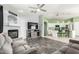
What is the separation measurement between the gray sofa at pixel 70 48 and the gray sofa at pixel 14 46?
1.80 ft

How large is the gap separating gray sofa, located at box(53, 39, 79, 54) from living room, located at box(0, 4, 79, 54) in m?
0.02

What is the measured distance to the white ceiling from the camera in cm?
171

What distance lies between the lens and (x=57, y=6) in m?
1.74

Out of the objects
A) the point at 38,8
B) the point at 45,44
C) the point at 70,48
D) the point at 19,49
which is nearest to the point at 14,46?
the point at 19,49

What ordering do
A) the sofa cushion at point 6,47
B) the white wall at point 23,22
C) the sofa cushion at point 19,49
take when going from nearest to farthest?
the sofa cushion at point 6,47
the sofa cushion at point 19,49
the white wall at point 23,22

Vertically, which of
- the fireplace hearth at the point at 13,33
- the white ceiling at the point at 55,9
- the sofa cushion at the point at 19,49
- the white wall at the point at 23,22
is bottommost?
the sofa cushion at the point at 19,49

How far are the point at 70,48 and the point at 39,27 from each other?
80cm

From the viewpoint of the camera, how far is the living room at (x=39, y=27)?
1718 mm

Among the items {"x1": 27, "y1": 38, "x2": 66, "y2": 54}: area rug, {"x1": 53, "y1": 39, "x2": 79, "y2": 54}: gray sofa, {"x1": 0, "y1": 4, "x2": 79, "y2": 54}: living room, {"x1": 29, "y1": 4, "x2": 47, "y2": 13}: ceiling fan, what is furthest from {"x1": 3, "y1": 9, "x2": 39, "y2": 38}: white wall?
{"x1": 53, "y1": 39, "x2": 79, "y2": 54}: gray sofa

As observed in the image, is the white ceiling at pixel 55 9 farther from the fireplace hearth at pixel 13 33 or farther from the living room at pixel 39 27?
the fireplace hearth at pixel 13 33

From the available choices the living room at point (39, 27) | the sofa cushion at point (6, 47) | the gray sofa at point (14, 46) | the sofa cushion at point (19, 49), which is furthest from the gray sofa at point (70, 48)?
the sofa cushion at point (6, 47)

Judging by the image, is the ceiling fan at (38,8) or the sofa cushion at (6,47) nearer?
the sofa cushion at (6,47)

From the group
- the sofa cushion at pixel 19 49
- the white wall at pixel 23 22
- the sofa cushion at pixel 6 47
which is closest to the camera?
the sofa cushion at pixel 6 47

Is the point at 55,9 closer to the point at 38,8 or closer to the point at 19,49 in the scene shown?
the point at 38,8
